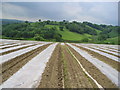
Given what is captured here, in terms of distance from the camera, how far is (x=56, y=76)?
441 cm

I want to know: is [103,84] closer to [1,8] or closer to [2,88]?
[2,88]

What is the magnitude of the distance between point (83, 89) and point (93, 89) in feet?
1.13

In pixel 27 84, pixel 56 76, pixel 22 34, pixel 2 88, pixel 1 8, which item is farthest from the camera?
pixel 22 34

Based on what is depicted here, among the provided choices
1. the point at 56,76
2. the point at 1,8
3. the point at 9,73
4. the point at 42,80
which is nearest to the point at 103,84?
the point at 56,76

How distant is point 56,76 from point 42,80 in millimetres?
681

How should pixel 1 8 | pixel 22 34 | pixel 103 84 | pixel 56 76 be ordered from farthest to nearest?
pixel 22 34 → pixel 1 8 → pixel 56 76 → pixel 103 84

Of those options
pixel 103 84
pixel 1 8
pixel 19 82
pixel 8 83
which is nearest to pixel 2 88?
pixel 8 83

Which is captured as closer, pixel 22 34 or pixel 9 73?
pixel 9 73

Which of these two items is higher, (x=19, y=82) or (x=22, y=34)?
(x=22, y=34)

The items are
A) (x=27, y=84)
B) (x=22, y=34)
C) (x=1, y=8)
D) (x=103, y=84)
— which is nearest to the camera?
(x=27, y=84)

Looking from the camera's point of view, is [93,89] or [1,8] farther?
[1,8]

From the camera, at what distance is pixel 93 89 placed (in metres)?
3.55

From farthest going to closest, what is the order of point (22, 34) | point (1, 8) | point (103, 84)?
point (22, 34) → point (1, 8) → point (103, 84)

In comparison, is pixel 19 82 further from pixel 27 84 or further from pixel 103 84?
pixel 103 84
